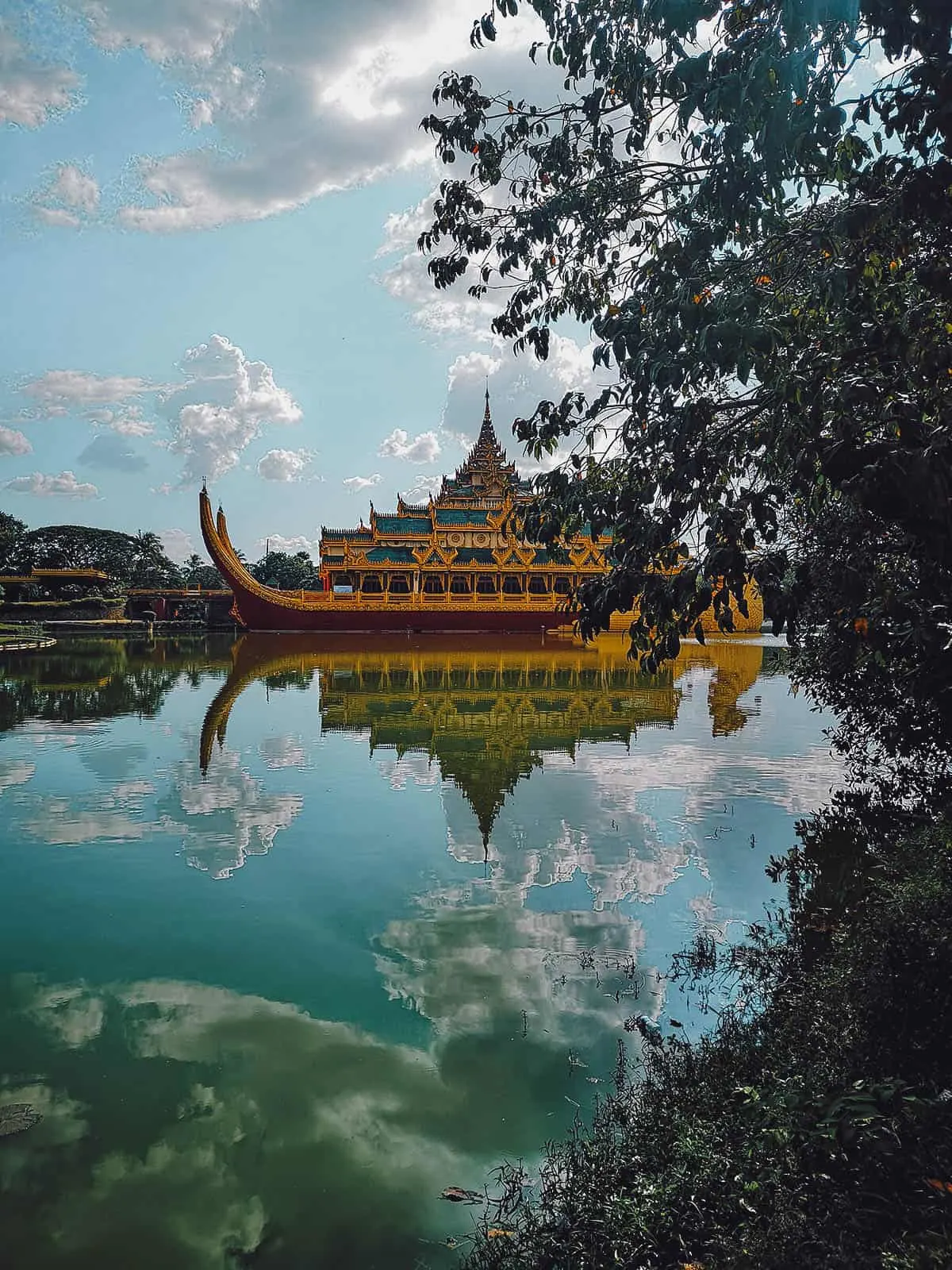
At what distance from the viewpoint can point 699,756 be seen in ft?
33.0

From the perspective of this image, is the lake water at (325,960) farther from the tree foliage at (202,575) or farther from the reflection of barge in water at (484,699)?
the tree foliage at (202,575)

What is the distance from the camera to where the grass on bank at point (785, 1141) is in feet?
6.63

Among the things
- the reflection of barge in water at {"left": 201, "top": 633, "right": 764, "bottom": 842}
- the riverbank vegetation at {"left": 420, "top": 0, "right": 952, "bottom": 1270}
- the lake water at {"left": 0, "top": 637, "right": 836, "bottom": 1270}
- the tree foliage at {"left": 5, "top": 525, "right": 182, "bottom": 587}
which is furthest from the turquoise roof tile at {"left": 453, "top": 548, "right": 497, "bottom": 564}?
the riverbank vegetation at {"left": 420, "top": 0, "right": 952, "bottom": 1270}

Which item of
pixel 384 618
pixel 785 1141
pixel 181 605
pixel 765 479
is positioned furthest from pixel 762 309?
pixel 181 605

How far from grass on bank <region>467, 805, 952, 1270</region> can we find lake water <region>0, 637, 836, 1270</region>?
286 millimetres

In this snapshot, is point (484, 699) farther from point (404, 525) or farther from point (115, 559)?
point (115, 559)

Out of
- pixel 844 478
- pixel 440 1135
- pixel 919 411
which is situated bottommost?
pixel 440 1135

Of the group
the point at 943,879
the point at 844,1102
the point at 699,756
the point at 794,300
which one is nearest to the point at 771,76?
the point at 794,300

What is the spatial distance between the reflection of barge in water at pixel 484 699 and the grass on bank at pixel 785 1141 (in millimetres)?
3455

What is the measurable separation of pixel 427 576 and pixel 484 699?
28991 mm

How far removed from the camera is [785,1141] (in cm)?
239

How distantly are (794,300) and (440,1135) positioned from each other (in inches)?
150

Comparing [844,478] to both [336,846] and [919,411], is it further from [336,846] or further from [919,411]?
[336,846]

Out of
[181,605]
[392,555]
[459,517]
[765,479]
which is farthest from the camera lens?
[181,605]
